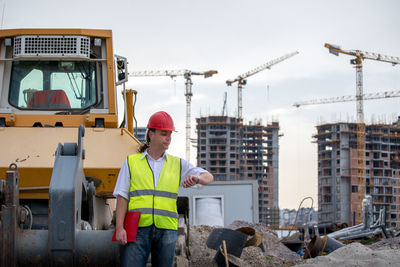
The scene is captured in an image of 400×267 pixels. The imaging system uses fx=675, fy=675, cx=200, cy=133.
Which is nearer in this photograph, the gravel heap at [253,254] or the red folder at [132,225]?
the red folder at [132,225]

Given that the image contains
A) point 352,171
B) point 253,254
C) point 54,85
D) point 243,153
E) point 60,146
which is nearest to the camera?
point 60,146

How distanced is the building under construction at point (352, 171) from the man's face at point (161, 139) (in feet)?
421

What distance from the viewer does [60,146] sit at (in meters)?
5.73

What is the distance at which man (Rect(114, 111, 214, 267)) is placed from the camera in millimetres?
5016

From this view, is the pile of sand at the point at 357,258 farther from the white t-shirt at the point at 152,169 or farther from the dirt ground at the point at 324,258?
the white t-shirt at the point at 152,169

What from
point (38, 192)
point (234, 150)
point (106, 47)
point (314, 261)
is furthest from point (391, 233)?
point (234, 150)

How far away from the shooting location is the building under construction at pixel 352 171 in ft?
440

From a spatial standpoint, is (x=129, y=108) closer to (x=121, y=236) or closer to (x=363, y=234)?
(x=121, y=236)

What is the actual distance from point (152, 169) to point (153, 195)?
0.71 feet

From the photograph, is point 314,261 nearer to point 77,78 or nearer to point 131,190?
point 77,78

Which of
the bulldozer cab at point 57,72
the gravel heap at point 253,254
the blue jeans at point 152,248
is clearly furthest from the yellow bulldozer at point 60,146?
the gravel heap at point 253,254

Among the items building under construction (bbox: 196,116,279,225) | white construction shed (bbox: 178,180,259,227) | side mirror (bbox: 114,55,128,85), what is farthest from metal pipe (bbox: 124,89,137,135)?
building under construction (bbox: 196,116,279,225)

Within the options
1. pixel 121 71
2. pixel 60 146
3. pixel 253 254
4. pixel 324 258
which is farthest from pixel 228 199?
pixel 60 146

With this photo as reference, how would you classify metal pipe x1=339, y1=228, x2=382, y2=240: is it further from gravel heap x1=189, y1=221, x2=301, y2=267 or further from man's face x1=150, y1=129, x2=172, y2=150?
man's face x1=150, y1=129, x2=172, y2=150
